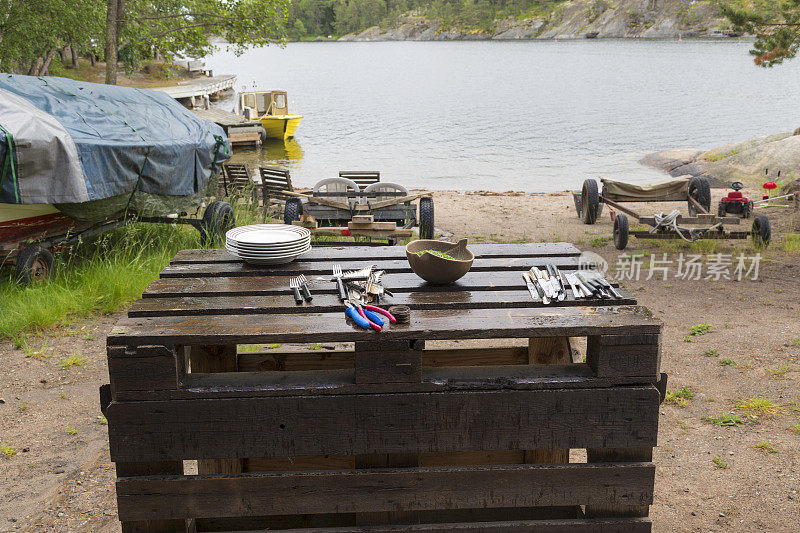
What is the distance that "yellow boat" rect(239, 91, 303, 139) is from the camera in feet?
104

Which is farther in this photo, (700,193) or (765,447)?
(700,193)

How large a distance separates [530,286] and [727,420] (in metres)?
2.85

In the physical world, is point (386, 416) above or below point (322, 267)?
below

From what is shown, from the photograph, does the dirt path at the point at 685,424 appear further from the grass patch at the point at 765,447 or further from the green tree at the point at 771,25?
the green tree at the point at 771,25

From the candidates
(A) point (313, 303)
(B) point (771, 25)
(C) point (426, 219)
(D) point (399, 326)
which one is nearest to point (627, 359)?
(D) point (399, 326)

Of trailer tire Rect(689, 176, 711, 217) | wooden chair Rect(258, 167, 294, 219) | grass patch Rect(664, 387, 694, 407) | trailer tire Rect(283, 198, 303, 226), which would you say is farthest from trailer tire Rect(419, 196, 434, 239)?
grass patch Rect(664, 387, 694, 407)

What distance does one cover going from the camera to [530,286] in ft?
9.53

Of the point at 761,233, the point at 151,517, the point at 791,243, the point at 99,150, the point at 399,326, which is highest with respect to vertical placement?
the point at 99,150

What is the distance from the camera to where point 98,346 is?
602cm

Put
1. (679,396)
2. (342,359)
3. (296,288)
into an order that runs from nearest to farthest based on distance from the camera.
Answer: (296,288) < (342,359) < (679,396)

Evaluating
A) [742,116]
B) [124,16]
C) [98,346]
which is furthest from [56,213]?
[742,116]

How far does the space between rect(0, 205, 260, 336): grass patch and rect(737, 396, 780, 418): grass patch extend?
5540mm

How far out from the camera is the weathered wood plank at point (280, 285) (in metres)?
2.87

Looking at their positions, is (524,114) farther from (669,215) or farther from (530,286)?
(530,286)
